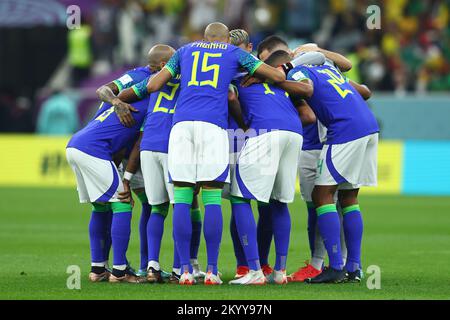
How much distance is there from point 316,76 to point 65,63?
1817 centimetres

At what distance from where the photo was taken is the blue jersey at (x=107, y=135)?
1115 centimetres

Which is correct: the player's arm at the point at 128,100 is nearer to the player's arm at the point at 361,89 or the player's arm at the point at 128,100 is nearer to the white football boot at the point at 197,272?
the white football boot at the point at 197,272

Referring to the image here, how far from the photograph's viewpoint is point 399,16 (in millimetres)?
29250

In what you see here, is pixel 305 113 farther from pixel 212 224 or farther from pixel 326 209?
pixel 212 224

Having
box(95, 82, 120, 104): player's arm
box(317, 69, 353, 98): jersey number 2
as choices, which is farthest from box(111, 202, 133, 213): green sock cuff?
box(317, 69, 353, 98): jersey number 2

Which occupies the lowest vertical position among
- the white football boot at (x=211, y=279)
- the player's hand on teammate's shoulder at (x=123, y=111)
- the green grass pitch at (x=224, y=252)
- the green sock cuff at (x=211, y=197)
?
the green grass pitch at (x=224, y=252)

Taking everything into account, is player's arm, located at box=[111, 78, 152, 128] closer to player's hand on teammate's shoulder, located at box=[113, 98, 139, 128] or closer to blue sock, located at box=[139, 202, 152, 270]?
player's hand on teammate's shoulder, located at box=[113, 98, 139, 128]

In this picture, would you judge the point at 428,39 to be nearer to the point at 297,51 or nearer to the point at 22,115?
the point at 22,115

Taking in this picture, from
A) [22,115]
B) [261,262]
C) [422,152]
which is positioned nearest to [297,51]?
[261,262]

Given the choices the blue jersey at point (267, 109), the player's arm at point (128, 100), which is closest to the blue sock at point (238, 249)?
the blue jersey at point (267, 109)

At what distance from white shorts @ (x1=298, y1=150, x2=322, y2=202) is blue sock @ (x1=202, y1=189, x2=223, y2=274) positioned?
55.6 inches

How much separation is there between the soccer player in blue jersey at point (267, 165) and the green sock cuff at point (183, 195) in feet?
1.54

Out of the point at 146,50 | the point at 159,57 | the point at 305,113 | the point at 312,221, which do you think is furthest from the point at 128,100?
the point at 146,50

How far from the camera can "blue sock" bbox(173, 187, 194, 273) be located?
1051 centimetres
